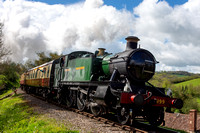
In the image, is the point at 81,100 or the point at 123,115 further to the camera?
the point at 81,100

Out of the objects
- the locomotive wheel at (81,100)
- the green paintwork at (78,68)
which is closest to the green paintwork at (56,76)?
the green paintwork at (78,68)

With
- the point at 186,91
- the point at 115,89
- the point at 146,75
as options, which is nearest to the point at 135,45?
the point at 146,75

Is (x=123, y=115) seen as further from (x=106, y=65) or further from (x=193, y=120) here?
(x=193, y=120)

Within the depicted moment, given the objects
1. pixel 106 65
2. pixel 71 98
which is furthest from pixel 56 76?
pixel 106 65

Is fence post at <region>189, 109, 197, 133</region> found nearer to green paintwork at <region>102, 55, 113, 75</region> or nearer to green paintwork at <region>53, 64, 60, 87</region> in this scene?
green paintwork at <region>102, 55, 113, 75</region>

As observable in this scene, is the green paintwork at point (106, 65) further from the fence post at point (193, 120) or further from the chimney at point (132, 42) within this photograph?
the fence post at point (193, 120)

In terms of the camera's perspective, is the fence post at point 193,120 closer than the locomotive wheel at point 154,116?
No

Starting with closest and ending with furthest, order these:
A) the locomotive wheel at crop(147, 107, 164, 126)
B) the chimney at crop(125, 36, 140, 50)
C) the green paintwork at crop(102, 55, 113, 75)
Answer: the locomotive wheel at crop(147, 107, 164, 126) < the chimney at crop(125, 36, 140, 50) < the green paintwork at crop(102, 55, 113, 75)

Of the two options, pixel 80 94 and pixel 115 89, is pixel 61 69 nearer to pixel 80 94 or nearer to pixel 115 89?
pixel 80 94

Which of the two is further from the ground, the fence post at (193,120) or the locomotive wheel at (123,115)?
the locomotive wheel at (123,115)

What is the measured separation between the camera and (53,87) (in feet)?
47.0

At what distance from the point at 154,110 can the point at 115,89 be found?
2100mm

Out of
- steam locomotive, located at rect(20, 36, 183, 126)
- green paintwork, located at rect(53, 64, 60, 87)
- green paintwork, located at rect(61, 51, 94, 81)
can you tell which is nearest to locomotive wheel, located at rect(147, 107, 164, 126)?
steam locomotive, located at rect(20, 36, 183, 126)

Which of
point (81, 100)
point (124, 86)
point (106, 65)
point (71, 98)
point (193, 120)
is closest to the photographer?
point (124, 86)
